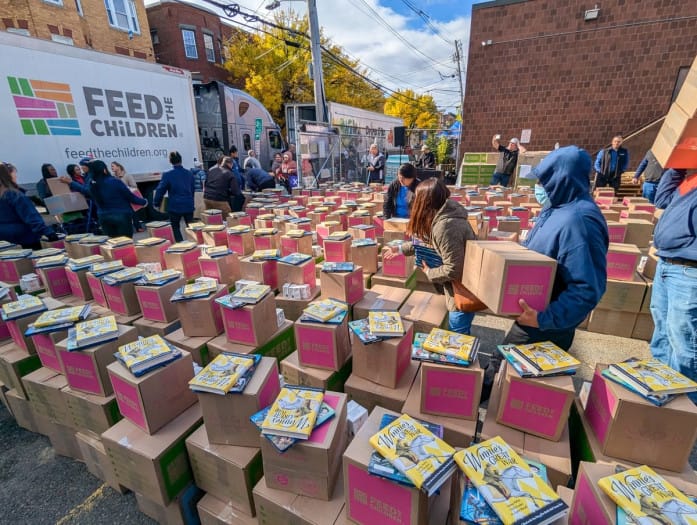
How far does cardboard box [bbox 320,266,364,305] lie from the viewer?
2.83 m

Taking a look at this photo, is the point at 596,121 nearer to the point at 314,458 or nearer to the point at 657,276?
the point at 657,276

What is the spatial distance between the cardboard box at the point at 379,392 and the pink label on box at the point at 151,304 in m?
1.76

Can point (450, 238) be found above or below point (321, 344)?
above

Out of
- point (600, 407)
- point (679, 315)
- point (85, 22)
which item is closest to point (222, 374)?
point (600, 407)

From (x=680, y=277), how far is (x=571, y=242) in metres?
1.03

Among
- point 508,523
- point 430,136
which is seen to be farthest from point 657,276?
point 430,136

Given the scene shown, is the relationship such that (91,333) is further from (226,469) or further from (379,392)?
(379,392)

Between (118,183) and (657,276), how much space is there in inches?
226

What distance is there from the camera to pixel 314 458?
1.30 metres

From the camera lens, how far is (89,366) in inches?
74.9

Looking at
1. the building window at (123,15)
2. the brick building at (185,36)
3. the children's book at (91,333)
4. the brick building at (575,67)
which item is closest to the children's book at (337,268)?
the children's book at (91,333)

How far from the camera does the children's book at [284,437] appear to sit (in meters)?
1.28

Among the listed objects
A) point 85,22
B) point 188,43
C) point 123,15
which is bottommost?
point 85,22

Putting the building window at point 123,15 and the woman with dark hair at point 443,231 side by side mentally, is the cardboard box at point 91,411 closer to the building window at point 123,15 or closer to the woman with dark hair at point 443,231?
the woman with dark hair at point 443,231
